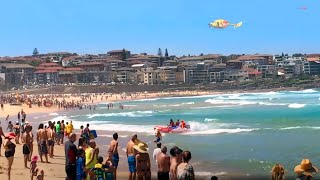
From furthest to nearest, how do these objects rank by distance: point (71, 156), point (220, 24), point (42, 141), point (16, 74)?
point (16, 74) → point (220, 24) → point (42, 141) → point (71, 156)

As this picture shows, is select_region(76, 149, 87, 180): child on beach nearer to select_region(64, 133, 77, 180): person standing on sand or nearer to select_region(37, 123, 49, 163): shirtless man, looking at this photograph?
select_region(64, 133, 77, 180): person standing on sand

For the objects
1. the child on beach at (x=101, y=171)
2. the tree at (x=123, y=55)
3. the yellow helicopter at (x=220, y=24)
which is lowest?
the child on beach at (x=101, y=171)

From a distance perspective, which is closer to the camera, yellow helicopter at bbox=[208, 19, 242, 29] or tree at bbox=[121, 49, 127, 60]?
yellow helicopter at bbox=[208, 19, 242, 29]

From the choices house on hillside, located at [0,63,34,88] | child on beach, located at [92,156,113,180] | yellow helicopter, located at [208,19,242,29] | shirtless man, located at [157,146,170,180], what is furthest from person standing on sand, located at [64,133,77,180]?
house on hillside, located at [0,63,34,88]

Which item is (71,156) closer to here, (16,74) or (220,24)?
(220,24)

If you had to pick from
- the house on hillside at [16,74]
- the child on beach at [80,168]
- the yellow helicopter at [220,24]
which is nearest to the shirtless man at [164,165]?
the child on beach at [80,168]

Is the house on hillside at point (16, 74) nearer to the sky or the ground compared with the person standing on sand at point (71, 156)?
nearer to the sky

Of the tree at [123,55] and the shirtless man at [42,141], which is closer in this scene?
the shirtless man at [42,141]

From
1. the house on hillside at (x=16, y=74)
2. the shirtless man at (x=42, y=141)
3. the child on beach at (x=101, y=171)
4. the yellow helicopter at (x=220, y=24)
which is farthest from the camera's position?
the house on hillside at (x=16, y=74)

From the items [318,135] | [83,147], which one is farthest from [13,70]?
[83,147]

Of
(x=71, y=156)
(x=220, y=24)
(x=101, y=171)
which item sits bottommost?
(x=101, y=171)

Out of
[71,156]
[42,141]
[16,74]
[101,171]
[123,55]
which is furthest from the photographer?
[123,55]

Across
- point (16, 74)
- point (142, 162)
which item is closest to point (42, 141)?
point (142, 162)

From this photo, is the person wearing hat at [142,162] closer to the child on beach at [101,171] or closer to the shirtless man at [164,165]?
the shirtless man at [164,165]
